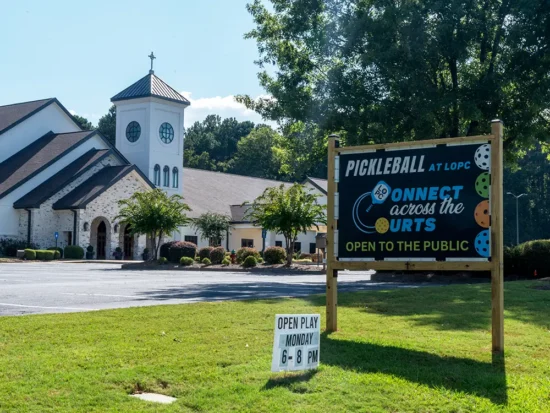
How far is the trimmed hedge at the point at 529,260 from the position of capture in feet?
77.9

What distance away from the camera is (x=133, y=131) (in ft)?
193

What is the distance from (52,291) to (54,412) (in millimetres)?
11640

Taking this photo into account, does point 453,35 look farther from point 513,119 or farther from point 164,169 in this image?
point 164,169

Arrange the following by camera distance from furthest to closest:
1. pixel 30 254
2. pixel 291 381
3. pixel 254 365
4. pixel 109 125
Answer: pixel 109 125
pixel 30 254
pixel 254 365
pixel 291 381

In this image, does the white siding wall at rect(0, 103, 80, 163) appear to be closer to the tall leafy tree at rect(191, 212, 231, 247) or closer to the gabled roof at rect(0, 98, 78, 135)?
A: the gabled roof at rect(0, 98, 78, 135)

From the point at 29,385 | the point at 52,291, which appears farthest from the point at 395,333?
the point at 52,291

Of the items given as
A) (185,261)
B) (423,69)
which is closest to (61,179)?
(185,261)

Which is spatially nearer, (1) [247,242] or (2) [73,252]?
(2) [73,252]

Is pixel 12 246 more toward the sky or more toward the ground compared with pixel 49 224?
more toward the ground

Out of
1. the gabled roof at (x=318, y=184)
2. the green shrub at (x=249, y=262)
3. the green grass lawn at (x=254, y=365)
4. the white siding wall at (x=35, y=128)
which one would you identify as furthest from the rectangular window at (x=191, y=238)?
the green grass lawn at (x=254, y=365)

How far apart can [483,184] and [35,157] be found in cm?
5005

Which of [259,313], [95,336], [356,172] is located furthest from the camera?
[259,313]

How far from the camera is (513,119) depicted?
24.2m

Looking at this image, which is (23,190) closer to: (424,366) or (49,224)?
(49,224)
